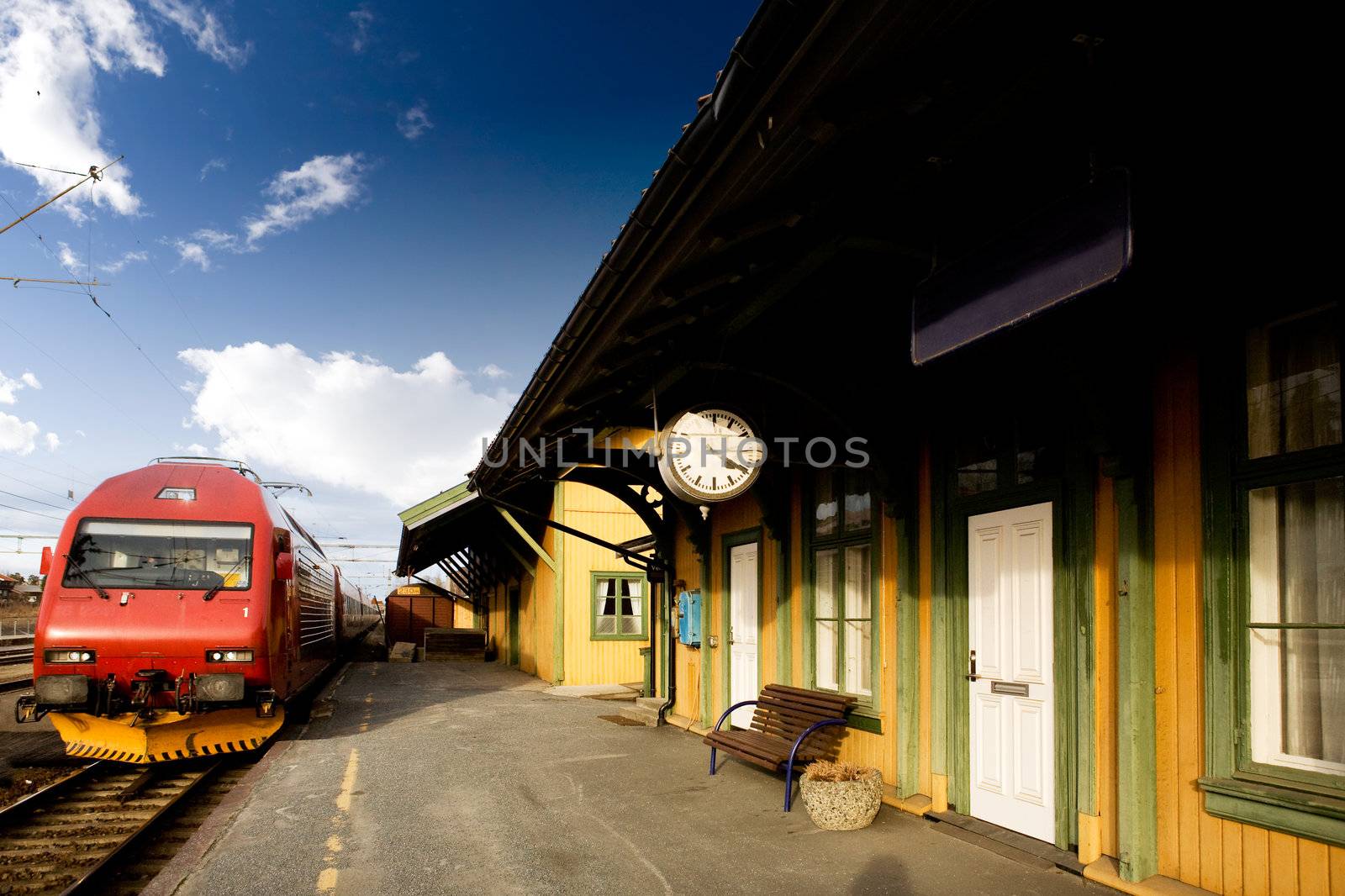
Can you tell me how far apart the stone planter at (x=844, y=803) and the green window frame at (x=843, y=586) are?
0.88 m

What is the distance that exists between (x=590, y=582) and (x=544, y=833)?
10.4m

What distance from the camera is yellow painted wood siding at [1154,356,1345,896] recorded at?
3.65 m

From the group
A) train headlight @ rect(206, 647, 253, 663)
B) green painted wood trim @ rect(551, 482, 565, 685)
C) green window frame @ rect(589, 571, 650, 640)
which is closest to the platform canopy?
green painted wood trim @ rect(551, 482, 565, 685)

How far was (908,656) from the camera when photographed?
228 inches

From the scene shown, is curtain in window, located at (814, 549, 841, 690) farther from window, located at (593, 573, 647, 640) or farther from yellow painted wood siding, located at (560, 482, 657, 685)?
window, located at (593, 573, 647, 640)

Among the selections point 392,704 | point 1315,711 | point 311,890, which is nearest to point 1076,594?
point 1315,711

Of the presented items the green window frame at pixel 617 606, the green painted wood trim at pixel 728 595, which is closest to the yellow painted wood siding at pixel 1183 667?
the green painted wood trim at pixel 728 595

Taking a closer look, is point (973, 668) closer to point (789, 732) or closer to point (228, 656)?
point (789, 732)

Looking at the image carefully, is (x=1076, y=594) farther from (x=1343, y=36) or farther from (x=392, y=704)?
(x=392, y=704)

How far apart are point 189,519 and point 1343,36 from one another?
9520 mm

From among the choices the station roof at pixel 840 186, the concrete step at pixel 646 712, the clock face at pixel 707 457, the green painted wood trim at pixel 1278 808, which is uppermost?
the station roof at pixel 840 186

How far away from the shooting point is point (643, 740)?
881 centimetres

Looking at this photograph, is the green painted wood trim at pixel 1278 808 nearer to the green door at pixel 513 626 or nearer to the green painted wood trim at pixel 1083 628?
the green painted wood trim at pixel 1083 628

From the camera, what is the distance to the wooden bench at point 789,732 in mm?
5977
